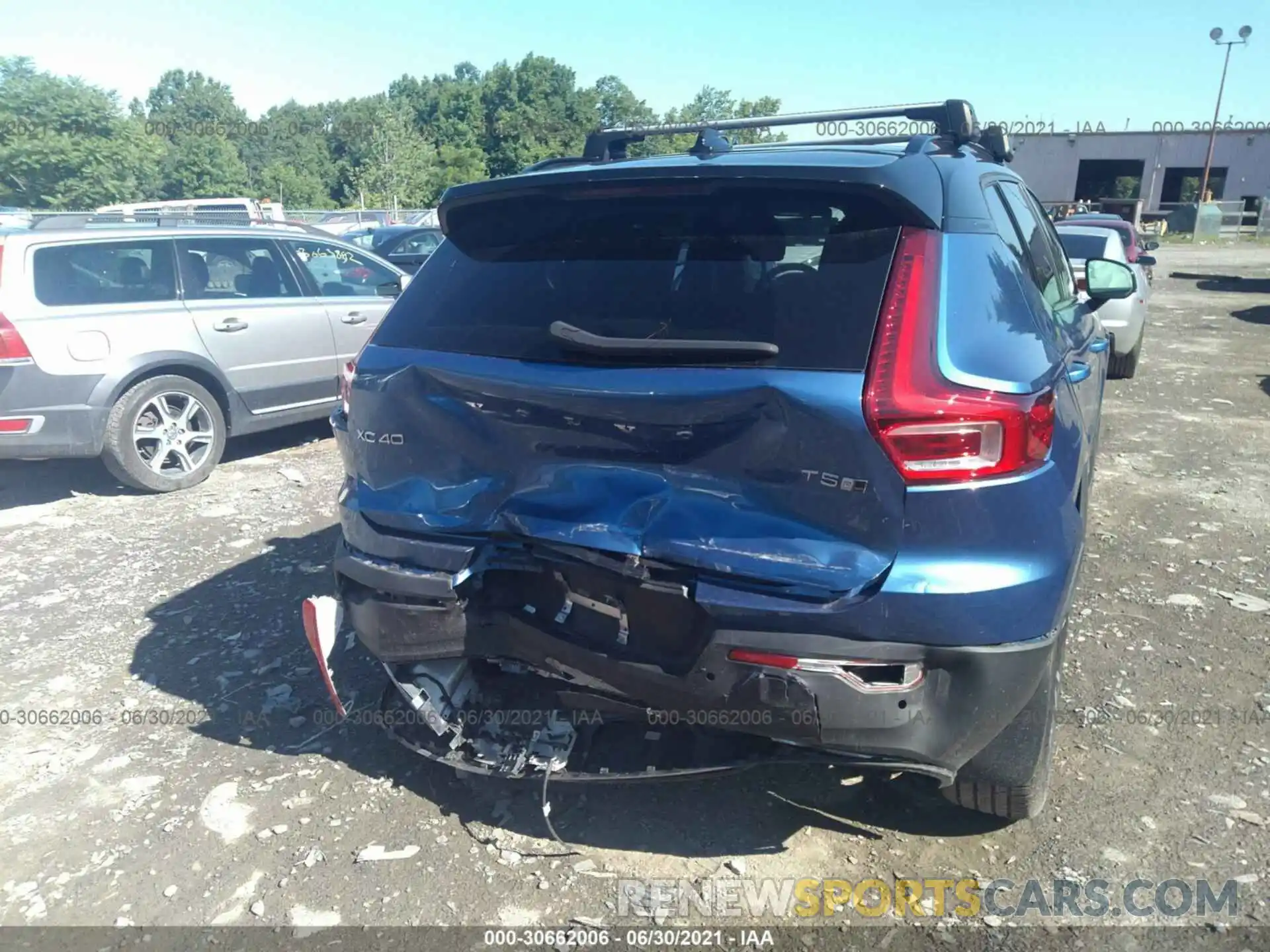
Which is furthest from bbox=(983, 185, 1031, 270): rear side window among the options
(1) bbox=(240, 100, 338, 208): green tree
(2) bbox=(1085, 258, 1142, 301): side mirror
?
(1) bbox=(240, 100, 338, 208): green tree

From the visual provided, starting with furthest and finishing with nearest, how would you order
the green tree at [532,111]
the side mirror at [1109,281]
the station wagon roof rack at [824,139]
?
the green tree at [532,111] → the side mirror at [1109,281] → the station wagon roof rack at [824,139]

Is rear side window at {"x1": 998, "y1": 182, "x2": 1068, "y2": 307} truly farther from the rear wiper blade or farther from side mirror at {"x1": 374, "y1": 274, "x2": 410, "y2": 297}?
side mirror at {"x1": 374, "y1": 274, "x2": 410, "y2": 297}

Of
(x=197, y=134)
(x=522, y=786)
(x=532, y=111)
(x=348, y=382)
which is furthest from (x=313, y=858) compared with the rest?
(x=197, y=134)

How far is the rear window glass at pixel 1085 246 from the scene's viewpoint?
10281 mm

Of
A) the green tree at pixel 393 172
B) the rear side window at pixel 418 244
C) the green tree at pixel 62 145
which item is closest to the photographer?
the rear side window at pixel 418 244

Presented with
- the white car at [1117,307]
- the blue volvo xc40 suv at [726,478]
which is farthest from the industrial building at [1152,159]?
the blue volvo xc40 suv at [726,478]

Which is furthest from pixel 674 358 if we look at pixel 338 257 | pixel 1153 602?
pixel 338 257

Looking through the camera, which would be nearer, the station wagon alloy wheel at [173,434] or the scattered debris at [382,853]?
the scattered debris at [382,853]

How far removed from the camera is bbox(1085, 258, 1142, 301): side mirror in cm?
437

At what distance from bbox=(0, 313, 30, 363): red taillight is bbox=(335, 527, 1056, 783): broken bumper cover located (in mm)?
4633

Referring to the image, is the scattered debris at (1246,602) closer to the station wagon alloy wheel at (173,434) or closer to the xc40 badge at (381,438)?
the xc40 badge at (381,438)

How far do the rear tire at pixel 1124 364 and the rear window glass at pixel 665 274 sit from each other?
8166 mm

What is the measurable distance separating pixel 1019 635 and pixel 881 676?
35 centimetres

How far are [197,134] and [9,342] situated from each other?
9883cm
